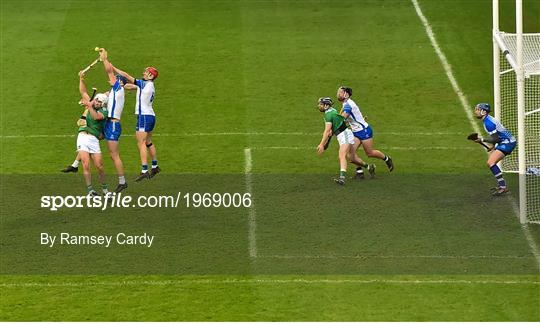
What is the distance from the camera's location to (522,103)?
25.2 m

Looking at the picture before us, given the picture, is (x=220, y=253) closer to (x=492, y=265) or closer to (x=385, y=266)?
(x=385, y=266)

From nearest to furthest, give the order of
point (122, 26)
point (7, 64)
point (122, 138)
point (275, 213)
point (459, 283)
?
point (459, 283) → point (275, 213) → point (122, 138) → point (7, 64) → point (122, 26)

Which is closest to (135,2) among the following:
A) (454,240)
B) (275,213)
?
(275,213)

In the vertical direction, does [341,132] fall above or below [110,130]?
below

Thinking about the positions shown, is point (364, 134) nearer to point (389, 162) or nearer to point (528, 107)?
point (389, 162)

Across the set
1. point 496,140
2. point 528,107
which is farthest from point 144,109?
point 528,107

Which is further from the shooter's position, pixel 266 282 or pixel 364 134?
pixel 364 134

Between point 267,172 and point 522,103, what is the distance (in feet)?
19.1

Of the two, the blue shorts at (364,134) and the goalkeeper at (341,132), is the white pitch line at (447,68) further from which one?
the goalkeeper at (341,132)

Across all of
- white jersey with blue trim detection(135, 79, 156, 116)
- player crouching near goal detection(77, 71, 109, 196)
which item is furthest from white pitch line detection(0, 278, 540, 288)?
white jersey with blue trim detection(135, 79, 156, 116)

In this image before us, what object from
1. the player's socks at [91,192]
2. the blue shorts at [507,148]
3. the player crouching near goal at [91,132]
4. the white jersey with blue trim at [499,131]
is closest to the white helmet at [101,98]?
the player crouching near goal at [91,132]

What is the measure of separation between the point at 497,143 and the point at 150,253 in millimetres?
7441

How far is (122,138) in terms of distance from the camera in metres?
30.5

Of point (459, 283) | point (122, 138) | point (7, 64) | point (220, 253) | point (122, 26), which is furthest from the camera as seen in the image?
point (122, 26)
